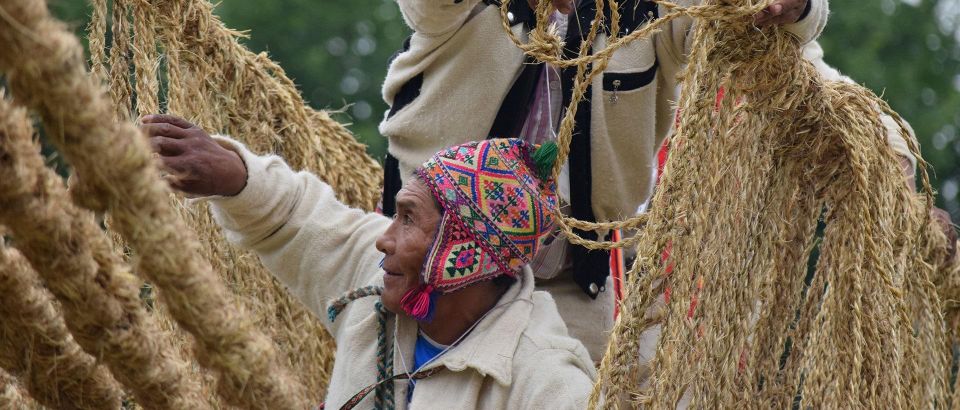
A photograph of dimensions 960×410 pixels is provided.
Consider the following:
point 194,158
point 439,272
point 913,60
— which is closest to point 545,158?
point 439,272

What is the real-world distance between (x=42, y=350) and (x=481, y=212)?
3.45 ft

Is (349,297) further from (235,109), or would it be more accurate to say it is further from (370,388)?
(235,109)

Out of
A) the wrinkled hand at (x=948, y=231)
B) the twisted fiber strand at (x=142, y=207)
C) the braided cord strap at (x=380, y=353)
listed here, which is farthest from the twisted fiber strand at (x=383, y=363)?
the wrinkled hand at (x=948, y=231)

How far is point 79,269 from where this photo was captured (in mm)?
1546

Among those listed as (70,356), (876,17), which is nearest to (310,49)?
(876,17)

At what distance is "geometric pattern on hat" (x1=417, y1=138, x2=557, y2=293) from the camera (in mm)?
2605

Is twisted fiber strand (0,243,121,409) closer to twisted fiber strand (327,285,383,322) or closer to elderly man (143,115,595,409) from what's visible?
elderly man (143,115,595,409)

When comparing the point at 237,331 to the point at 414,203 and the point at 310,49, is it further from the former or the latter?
the point at 310,49

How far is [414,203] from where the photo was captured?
262cm

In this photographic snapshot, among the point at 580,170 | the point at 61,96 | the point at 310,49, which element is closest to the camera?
the point at 61,96

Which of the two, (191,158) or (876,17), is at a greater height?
(191,158)

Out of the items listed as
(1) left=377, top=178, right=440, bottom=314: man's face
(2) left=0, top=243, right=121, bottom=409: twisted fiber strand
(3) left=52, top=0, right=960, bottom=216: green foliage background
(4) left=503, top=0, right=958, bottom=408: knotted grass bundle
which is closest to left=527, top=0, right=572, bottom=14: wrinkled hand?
(4) left=503, top=0, right=958, bottom=408: knotted grass bundle

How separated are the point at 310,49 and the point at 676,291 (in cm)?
1376

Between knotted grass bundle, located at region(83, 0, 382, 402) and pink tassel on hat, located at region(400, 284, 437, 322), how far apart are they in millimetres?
578
